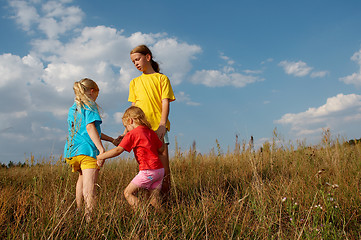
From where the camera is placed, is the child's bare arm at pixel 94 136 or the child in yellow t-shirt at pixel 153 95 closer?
the child's bare arm at pixel 94 136

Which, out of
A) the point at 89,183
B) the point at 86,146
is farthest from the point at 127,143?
the point at 89,183

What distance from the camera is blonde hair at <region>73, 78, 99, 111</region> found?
2.88 m

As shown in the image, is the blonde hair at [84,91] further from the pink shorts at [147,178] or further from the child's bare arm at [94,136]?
the pink shorts at [147,178]

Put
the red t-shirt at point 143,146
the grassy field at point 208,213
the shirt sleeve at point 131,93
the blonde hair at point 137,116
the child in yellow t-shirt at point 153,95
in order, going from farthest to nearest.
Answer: the shirt sleeve at point 131,93 → the child in yellow t-shirt at point 153,95 → the blonde hair at point 137,116 → the red t-shirt at point 143,146 → the grassy field at point 208,213

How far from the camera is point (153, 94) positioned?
3.16 metres

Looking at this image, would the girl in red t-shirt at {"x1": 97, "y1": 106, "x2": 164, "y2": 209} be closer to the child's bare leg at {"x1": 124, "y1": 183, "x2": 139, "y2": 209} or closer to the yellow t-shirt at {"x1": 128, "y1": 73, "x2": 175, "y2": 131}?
the child's bare leg at {"x1": 124, "y1": 183, "x2": 139, "y2": 209}

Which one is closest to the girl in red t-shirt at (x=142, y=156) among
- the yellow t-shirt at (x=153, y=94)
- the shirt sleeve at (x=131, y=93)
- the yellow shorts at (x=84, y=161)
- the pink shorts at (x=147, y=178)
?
the pink shorts at (x=147, y=178)

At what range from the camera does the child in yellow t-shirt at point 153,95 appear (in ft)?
10.1

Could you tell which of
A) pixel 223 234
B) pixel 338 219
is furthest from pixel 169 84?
pixel 338 219

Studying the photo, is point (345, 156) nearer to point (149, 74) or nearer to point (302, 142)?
point (302, 142)

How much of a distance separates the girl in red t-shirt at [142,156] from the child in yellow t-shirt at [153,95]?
0.61 feet

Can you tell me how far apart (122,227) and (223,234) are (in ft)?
2.84

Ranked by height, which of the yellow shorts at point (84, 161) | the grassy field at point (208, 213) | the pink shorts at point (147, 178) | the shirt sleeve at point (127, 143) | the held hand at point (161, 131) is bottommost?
the grassy field at point (208, 213)

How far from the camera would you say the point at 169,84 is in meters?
3.19
